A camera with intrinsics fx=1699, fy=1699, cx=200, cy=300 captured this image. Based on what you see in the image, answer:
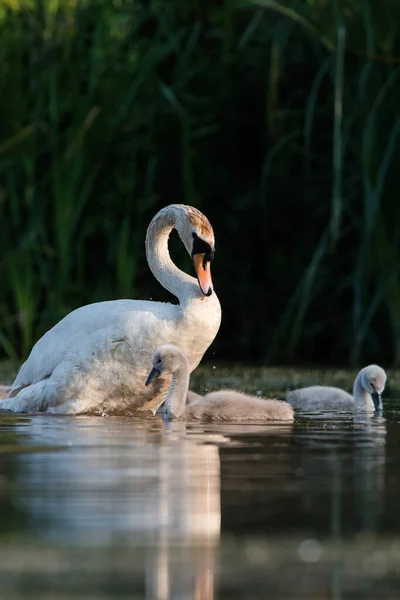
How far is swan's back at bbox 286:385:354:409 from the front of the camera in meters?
8.51

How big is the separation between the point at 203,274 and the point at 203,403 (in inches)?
30.8

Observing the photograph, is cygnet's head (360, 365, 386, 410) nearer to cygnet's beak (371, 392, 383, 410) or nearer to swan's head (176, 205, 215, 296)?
cygnet's beak (371, 392, 383, 410)

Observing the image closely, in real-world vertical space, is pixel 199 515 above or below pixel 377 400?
below

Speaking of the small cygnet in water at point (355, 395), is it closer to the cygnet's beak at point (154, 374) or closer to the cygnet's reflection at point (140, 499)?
the cygnet's beak at point (154, 374)

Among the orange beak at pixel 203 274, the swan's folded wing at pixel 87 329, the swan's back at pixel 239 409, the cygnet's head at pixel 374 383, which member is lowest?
the swan's back at pixel 239 409

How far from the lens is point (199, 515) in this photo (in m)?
4.38

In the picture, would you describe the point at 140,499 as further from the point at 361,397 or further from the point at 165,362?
the point at 361,397

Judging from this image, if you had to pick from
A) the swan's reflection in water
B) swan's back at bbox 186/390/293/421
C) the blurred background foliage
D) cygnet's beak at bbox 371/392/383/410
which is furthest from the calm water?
the blurred background foliage

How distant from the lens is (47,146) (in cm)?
1145

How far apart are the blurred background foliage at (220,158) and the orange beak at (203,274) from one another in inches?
76.4

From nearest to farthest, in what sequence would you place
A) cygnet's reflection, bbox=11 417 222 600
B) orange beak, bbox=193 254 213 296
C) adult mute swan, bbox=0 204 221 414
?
1. cygnet's reflection, bbox=11 417 222 600
2. adult mute swan, bbox=0 204 221 414
3. orange beak, bbox=193 254 213 296

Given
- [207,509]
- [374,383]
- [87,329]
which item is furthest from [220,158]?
[207,509]

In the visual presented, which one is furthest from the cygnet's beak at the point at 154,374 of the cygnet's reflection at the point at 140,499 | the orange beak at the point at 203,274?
the cygnet's reflection at the point at 140,499

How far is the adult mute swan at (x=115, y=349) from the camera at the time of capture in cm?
796
